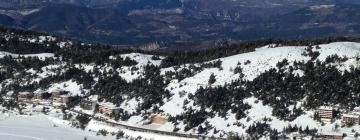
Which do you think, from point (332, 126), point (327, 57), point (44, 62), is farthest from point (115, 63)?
point (332, 126)

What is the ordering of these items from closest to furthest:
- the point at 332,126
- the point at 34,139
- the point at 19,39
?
1. the point at 332,126
2. the point at 34,139
3. the point at 19,39

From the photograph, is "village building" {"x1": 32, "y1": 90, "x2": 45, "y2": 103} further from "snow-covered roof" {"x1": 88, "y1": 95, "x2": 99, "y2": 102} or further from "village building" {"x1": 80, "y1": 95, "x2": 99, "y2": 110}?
"snow-covered roof" {"x1": 88, "y1": 95, "x2": 99, "y2": 102}

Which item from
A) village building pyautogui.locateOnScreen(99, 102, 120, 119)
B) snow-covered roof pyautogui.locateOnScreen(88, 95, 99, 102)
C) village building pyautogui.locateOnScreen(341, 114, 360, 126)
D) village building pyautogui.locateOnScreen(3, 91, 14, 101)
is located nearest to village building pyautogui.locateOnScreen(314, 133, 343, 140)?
village building pyautogui.locateOnScreen(341, 114, 360, 126)

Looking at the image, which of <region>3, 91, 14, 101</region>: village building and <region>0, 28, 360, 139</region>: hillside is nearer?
<region>0, 28, 360, 139</region>: hillside

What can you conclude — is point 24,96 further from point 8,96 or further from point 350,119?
point 350,119

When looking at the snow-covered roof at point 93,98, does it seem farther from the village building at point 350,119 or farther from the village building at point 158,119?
the village building at point 350,119

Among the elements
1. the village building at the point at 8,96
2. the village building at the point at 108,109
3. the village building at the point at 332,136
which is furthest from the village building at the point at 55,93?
the village building at the point at 332,136

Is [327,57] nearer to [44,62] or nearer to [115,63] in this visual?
[115,63]
